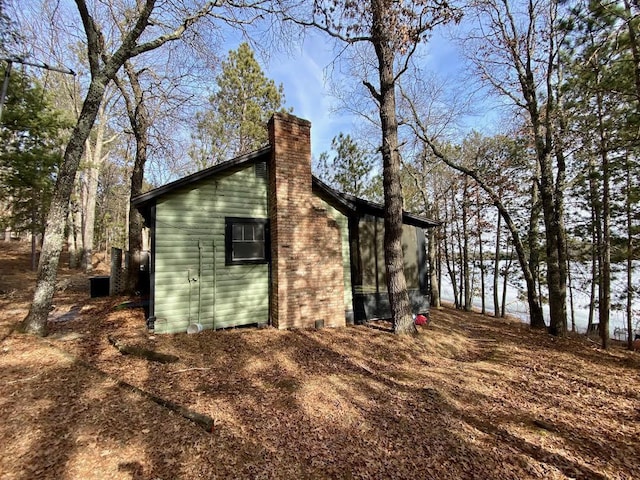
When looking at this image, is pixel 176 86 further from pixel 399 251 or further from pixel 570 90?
pixel 570 90

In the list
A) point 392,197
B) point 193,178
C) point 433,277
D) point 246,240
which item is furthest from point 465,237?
point 193,178

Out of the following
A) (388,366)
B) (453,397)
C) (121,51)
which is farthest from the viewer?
(121,51)

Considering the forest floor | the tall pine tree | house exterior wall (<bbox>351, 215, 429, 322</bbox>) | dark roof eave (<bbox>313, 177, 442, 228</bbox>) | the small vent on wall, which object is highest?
the tall pine tree

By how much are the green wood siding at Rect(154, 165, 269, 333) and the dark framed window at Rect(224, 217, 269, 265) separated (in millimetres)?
133

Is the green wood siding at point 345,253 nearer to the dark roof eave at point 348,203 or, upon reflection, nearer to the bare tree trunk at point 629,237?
the dark roof eave at point 348,203

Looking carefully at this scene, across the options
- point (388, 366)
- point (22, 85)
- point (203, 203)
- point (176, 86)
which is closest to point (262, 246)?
point (203, 203)

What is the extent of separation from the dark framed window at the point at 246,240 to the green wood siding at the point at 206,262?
0.43 feet

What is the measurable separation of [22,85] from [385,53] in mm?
11656

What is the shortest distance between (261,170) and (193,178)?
1.70 m

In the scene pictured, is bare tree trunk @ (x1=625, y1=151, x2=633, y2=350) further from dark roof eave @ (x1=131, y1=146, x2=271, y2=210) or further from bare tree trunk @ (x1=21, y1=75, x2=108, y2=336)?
bare tree trunk @ (x1=21, y1=75, x2=108, y2=336)

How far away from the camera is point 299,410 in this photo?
11.7 ft

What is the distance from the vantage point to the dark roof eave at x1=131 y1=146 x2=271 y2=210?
5.89m

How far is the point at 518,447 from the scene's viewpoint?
305 centimetres

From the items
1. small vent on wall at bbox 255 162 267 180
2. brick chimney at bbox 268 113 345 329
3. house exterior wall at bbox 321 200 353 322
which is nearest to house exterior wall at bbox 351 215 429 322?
house exterior wall at bbox 321 200 353 322
